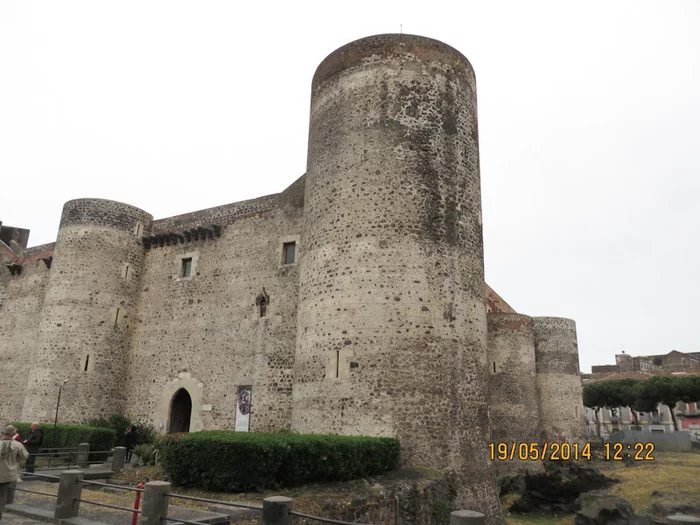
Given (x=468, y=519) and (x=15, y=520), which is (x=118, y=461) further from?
(x=468, y=519)

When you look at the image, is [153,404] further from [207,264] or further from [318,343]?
[318,343]

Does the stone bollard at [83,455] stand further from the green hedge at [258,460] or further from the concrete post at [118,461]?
the green hedge at [258,460]

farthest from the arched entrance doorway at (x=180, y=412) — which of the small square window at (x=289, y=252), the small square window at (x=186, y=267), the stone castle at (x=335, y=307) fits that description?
the small square window at (x=289, y=252)

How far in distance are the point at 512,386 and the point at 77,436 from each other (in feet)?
56.5

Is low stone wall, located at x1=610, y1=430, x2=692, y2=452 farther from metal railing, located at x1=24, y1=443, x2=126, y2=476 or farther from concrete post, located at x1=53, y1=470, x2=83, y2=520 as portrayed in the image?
concrete post, located at x1=53, y1=470, x2=83, y2=520

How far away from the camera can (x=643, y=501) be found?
20531 mm

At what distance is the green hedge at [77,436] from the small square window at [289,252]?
8832 millimetres

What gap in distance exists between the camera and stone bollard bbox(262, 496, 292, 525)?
22.9ft

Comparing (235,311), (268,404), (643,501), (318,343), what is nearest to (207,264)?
(235,311)

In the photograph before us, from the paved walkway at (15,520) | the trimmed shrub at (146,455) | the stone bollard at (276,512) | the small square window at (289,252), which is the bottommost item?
the paved walkway at (15,520)

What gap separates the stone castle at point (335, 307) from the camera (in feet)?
48.0

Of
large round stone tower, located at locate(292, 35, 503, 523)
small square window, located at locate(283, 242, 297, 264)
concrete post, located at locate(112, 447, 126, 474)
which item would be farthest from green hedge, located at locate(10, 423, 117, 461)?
small square window, located at locate(283, 242, 297, 264)

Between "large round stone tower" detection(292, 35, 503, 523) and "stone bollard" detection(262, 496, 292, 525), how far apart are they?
23.5ft

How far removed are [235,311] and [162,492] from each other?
14.0 meters
